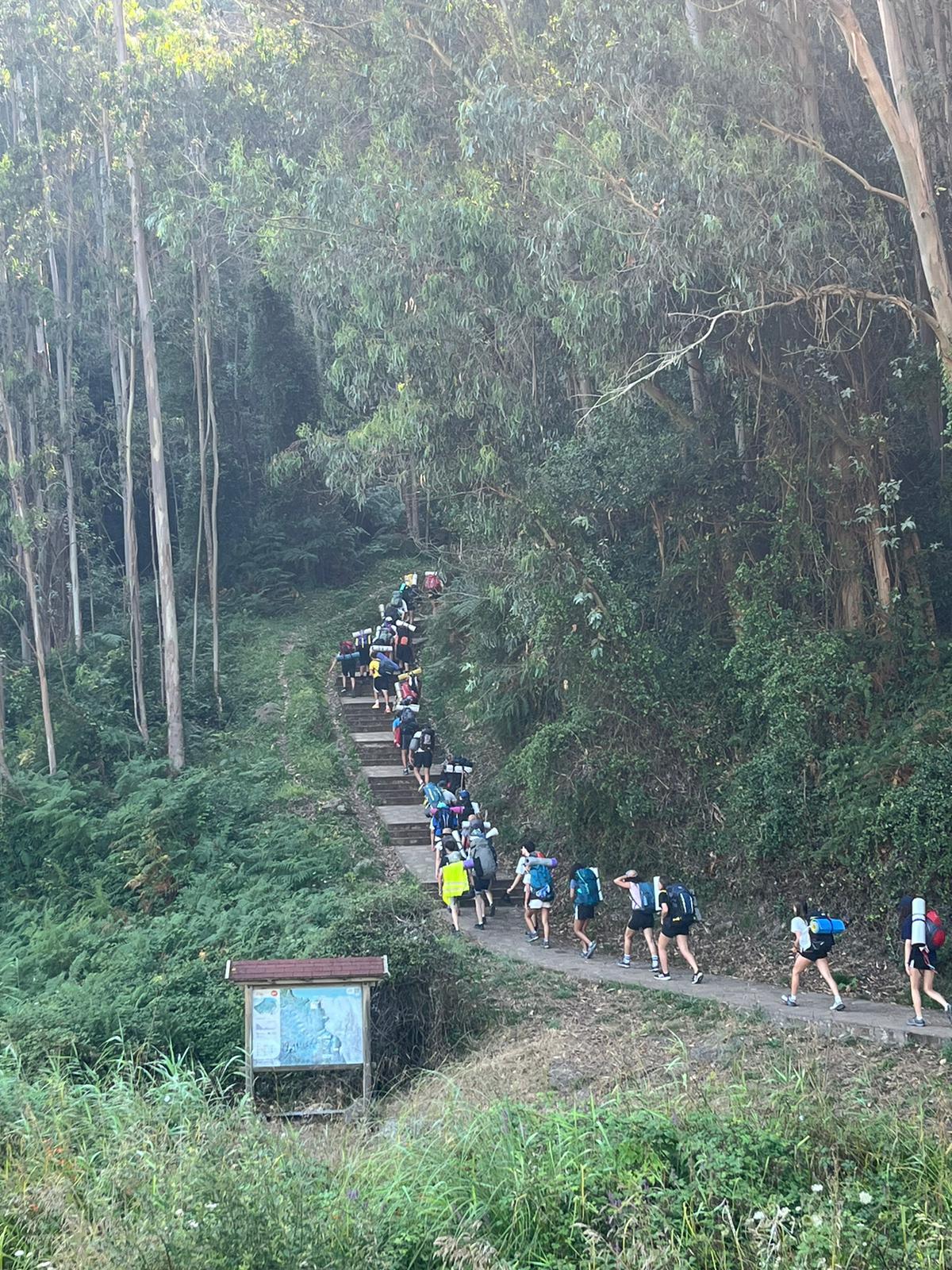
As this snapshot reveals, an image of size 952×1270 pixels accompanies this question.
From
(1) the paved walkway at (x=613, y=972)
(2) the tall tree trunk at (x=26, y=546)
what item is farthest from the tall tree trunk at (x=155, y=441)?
(1) the paved walkway at (x=613, y=972)

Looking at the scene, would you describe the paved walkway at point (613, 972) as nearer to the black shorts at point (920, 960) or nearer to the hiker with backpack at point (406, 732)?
the hiker with backpack at point (406, 732)

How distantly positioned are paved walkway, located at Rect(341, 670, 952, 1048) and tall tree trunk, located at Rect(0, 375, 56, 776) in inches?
210

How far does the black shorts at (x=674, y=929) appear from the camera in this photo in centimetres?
1185

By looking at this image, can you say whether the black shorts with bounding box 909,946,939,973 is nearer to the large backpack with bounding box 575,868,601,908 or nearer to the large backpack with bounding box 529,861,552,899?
the large backpack with bounding box 575,868,601,908

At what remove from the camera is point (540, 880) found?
13.5 meters

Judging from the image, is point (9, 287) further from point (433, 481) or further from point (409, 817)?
point (409, 817)

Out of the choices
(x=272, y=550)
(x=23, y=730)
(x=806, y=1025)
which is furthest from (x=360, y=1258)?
(x=272, y=550)

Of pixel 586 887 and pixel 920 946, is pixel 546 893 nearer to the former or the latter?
pixel 586 887

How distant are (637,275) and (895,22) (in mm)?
3531

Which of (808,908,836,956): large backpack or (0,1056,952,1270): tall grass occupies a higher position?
(0,1056,952,1270): tall grass

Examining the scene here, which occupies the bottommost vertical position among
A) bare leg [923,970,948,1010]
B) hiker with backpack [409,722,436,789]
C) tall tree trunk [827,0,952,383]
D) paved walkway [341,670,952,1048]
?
paved walkway [341,670,952,1048]

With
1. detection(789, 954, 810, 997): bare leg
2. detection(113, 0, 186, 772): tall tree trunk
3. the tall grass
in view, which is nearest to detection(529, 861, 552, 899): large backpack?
detection(789, 954, 810, 997): bare leg

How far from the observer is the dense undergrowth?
1040 centimetres

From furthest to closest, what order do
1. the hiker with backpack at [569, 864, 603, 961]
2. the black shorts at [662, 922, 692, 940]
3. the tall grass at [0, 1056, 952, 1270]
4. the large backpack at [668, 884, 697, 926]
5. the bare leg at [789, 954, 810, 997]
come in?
the hiker with backpack at [569, 864, 603, 961], the black shorts at [662, 922, 692, 940], the large backpack at [668, 884, 697, 926], the bare leg at [789, 954, 810, 997], the tall grass at [0, 1056, 952, 1270]
